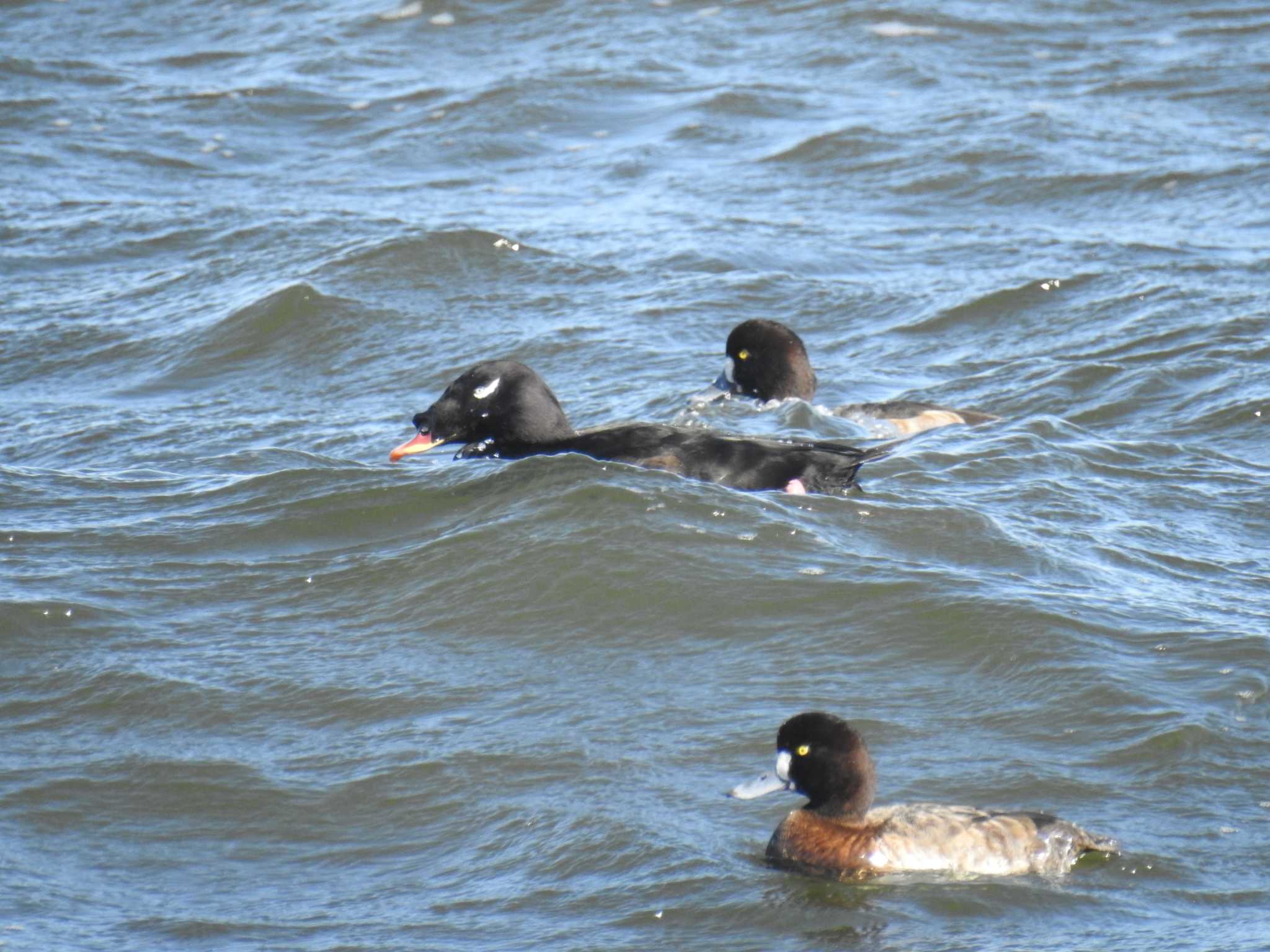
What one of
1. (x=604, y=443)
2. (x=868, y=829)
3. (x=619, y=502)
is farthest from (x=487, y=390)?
(x=868, y=829)

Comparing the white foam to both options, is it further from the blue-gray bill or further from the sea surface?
the blue-gray bill

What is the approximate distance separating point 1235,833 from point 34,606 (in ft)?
15.0

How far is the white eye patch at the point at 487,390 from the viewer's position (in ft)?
30.1

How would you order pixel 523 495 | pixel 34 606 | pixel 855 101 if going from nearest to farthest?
pixel 34 606, pixel 523 495, pixel 855 101

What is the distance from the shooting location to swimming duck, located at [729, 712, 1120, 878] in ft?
17.9

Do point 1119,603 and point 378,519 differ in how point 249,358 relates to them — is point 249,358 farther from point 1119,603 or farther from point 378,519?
point 1119,603

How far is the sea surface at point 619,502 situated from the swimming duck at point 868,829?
3.0 inches

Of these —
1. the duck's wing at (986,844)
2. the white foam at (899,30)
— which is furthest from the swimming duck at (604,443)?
the white foam at (899,30)

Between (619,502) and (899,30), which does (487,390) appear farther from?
(899,30)

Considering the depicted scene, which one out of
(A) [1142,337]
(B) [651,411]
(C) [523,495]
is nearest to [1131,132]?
(A) [1142,337]

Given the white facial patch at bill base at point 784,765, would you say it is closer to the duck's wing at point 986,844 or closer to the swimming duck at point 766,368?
the duck's wing at point 986,844

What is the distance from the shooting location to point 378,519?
8.62 meters

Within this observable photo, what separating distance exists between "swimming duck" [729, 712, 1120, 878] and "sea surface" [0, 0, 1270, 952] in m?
0.08

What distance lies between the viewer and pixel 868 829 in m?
5.62
